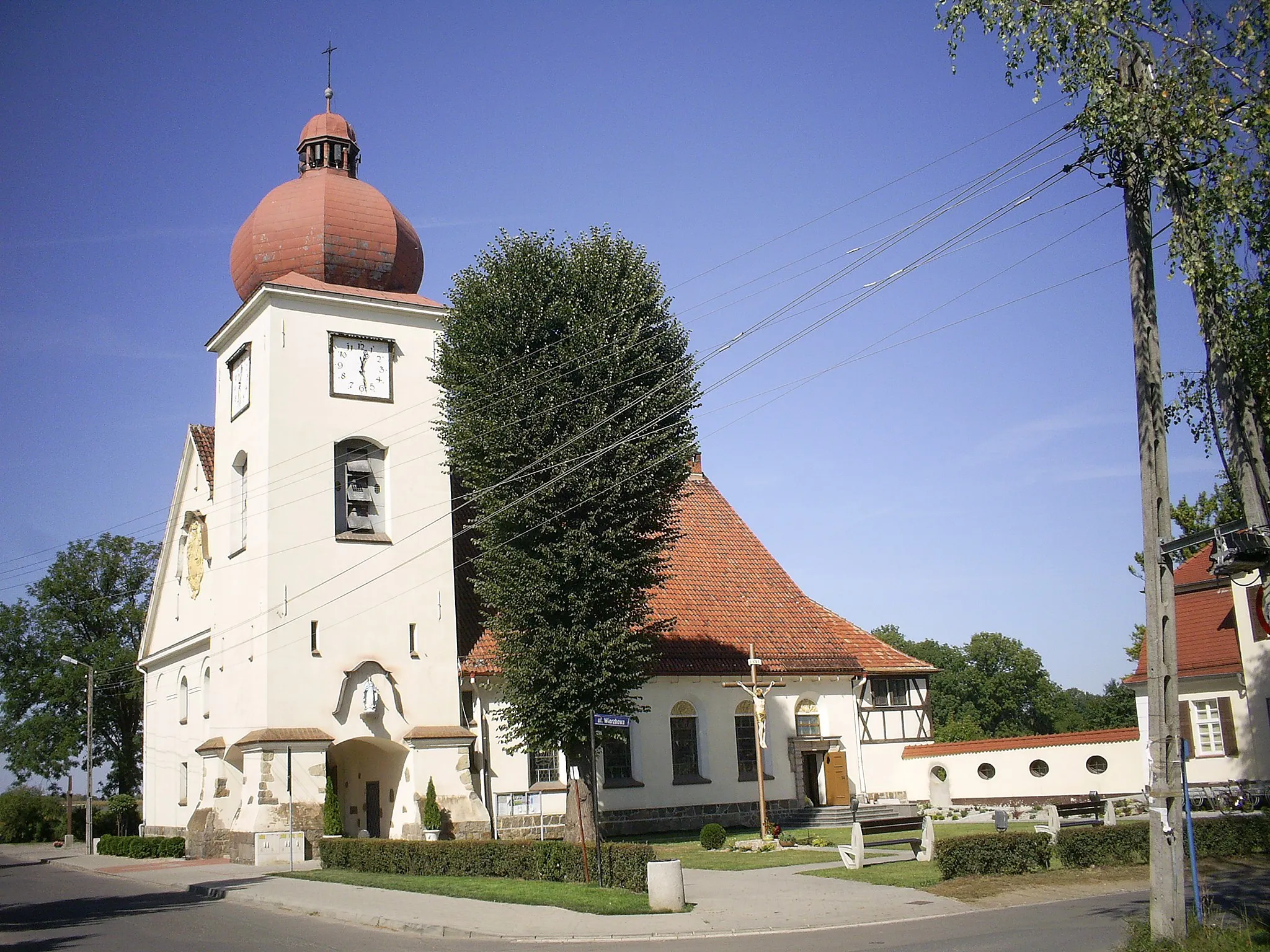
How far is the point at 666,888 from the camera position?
55.1ft

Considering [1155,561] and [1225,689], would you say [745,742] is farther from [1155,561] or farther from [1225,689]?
[1155,561]

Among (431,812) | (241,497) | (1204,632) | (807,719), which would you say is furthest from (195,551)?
(1204,632)

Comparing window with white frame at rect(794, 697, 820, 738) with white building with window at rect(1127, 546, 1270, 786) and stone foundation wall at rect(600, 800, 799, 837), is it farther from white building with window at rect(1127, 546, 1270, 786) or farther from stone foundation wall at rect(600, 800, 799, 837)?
white building with window at rect(1127, 546, 1270, 786)

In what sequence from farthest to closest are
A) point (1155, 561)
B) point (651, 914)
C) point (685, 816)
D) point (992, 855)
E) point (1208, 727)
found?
1. point (685, 816)
2. point (1208, 727)
3. point (992, 855)
4. point (651, 914)
5. point (1155, 561)

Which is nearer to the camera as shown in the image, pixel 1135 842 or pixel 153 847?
pixel 1135 842

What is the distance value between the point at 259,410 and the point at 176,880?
1191cm

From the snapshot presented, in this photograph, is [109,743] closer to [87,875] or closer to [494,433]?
[87,875]

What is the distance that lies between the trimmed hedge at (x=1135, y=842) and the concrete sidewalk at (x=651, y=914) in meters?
3.13

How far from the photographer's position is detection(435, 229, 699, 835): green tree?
26031 millimetres

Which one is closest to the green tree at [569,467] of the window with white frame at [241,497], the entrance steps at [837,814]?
the window with white frame at [241,497]

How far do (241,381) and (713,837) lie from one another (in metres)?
17.6

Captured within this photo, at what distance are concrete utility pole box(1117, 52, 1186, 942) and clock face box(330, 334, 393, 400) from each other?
2247cm

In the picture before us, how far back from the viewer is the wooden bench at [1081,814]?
21.6m

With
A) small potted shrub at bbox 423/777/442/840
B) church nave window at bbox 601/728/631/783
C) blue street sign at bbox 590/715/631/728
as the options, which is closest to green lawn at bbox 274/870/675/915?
blue street sign at bbox 590/715/631/728
